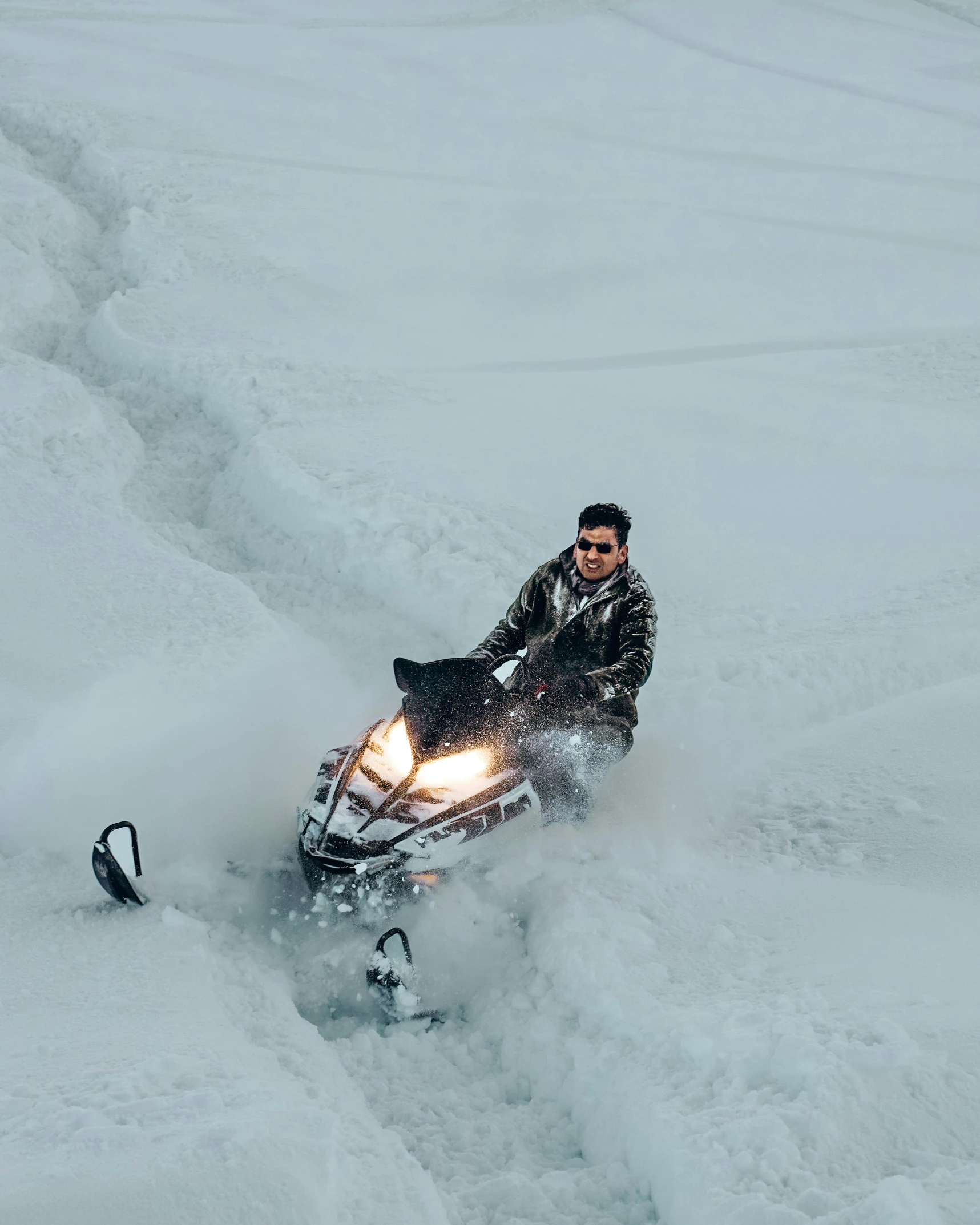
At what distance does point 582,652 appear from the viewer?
4.85 m

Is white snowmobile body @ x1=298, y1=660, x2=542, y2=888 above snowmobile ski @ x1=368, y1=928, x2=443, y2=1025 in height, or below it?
above

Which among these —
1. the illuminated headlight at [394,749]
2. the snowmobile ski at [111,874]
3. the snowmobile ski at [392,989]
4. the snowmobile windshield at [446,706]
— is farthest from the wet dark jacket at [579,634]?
the snowmobile ski at [111,874]

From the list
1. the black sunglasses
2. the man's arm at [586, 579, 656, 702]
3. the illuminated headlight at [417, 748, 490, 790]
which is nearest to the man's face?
the black sunglasses

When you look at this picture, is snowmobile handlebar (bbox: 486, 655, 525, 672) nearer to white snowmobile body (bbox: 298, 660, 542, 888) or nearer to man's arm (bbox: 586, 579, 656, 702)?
man's arm (bbox: 586, 579, 656, 702)

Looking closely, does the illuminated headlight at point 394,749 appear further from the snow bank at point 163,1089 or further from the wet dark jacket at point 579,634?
the snow bank at point 163,1089

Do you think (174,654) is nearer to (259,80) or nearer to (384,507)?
(384,507)

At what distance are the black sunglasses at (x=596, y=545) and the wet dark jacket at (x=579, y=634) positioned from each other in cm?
13

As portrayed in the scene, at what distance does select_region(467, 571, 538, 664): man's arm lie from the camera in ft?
16.2

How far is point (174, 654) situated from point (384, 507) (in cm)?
204

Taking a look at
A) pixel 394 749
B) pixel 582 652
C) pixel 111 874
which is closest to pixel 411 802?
pixel 394 749

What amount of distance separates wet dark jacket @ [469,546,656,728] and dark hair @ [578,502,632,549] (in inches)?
8.2

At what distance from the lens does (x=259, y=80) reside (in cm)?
1706

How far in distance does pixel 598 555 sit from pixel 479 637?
1413mm

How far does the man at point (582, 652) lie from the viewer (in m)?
4.40
